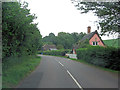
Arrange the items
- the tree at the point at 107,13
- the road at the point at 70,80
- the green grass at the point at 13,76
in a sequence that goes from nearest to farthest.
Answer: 1. the green grass at the point at 13,76
2. the road at the point at 70,80
3. the tree at the point at 107,13

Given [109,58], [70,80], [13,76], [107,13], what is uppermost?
[107,13]

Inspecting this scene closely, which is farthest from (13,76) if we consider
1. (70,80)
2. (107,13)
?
(107,13)

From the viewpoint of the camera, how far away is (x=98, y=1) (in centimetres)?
1302

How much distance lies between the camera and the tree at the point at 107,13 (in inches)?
493

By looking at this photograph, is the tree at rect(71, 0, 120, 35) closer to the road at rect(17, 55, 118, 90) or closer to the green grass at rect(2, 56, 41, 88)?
the road at rect(17, 55, 118, 90)

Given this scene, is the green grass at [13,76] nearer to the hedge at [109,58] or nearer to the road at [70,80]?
the road at [70,80]

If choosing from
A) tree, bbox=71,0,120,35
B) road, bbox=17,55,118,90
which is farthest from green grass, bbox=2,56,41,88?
tree, bbox=71,0,120,35

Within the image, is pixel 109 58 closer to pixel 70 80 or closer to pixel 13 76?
pixel 70 80

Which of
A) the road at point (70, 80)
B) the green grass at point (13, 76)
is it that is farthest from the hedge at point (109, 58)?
the green grass at point (13, 76)

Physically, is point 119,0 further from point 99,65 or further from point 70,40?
point 70,40

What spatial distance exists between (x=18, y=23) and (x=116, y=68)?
1007 centimetres

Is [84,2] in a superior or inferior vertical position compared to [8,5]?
superior

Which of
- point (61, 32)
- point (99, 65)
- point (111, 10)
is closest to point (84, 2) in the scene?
point (111, 10)

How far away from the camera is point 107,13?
13.0 meters
